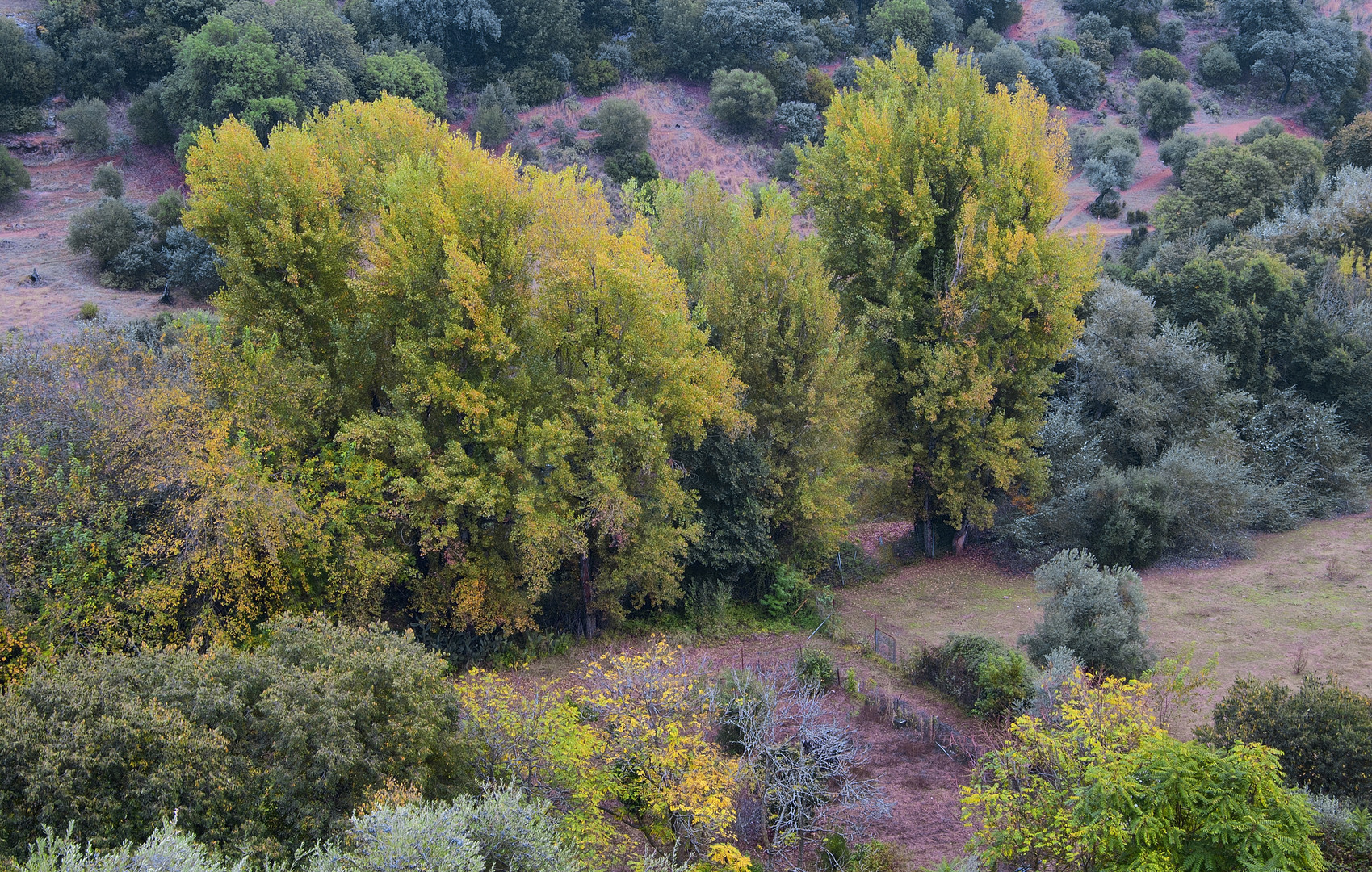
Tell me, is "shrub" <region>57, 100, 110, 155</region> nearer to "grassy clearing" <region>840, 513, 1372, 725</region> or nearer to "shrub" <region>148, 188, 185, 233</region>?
"shrub" <region>148, 188, 185, 233</region>

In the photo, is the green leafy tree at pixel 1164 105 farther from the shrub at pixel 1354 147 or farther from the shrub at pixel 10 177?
the shrub at pixel 10 177

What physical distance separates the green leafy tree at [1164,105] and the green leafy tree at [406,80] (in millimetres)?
43839

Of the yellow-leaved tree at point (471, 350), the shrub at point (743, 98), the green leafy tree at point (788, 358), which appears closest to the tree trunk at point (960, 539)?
the green leafy tree at point (788, 358)

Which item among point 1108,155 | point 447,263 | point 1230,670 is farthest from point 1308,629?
point 1108,155

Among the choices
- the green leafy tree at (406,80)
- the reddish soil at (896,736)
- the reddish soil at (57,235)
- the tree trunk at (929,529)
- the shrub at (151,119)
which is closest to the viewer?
the reddish soil at (896,736)

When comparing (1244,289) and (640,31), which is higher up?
(640,31)

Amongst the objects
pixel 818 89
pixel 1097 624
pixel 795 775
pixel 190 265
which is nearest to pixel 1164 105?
pixel 818 89

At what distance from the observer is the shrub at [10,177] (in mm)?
38281

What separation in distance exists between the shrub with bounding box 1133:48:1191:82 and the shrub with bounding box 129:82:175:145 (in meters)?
60.4

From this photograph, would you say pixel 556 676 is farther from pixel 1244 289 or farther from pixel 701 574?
pixel 1244 289

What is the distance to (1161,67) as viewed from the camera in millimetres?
60844

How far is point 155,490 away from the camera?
51.1 ft

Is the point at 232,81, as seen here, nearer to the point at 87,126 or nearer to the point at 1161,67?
the point at 87,126

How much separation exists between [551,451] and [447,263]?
4172 millimetres
